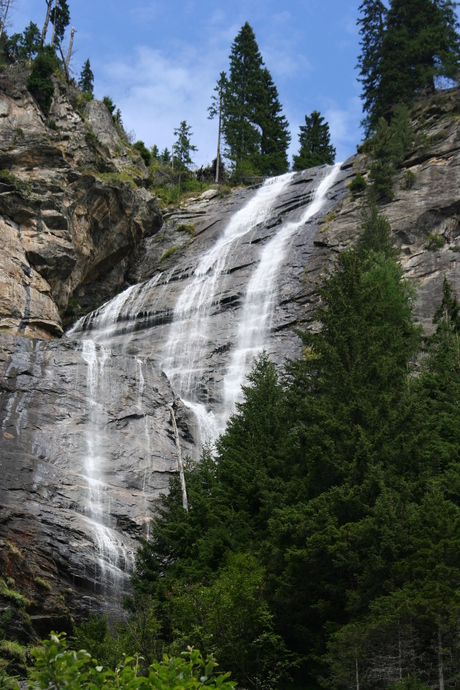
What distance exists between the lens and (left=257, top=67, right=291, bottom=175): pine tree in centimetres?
6075

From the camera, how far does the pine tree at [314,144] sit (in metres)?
60.2

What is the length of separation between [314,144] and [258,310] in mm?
34059

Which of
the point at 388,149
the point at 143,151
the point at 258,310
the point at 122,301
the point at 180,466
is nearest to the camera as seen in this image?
the point at 180,466

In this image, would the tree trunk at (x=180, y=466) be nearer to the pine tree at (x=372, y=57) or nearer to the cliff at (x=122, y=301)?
the cliff at (x=122, y=301)

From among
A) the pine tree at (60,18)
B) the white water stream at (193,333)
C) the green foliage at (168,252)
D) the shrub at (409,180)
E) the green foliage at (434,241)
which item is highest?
the pine tree at (60,18)

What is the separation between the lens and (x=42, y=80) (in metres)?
41.4

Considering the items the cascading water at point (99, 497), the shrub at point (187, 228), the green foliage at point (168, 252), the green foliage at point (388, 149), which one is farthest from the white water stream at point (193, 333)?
the green foliage at point (388, 149)

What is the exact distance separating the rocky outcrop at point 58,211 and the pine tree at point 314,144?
18.7 metres

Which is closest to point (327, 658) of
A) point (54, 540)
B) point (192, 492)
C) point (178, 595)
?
point (178, 595)

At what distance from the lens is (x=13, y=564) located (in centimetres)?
1822

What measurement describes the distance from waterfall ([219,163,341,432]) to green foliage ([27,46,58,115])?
15.5 meters

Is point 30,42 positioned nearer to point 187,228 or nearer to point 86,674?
point 187,228

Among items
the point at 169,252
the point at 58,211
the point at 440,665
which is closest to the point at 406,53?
the point at 169,252

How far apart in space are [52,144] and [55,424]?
19927 mm
